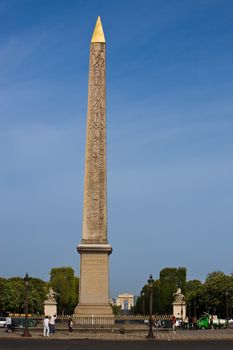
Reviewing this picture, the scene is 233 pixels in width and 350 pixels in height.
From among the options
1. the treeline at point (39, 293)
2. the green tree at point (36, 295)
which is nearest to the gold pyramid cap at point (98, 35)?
the treeline at point (39, 293)

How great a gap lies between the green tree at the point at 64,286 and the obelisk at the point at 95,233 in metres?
54.2

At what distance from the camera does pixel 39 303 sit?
301ft

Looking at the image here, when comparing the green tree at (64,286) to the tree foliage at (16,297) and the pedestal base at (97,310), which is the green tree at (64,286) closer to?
the tree foliage at (16,297)

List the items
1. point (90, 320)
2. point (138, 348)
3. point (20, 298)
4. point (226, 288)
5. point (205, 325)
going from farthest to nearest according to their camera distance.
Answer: point (20, 298) < point (226, 288) < point (205, 325) < point (90, 320) < point (138, 348)

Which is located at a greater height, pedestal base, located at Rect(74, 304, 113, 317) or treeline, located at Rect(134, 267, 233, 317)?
treeline, located at Rect(134, 267, 233, 317)

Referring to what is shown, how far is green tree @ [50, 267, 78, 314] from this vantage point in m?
90.4

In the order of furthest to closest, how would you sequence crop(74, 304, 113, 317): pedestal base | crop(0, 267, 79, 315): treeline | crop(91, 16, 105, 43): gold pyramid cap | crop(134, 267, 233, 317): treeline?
crop(0, 267, 79, 315): treeline → crop(134, 267, 233, 317): treeline → crop(91, 16, 105, 43): gold pyramid cap → crop(74, 304, 113, 317): pedestal base

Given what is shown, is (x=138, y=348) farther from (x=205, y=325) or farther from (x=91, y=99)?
(x=205, y=325)

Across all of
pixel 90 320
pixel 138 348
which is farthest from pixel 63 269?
pixel 138 348

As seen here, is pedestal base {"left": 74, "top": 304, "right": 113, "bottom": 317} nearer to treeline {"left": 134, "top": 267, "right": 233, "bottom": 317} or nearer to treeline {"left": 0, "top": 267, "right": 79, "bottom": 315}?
treeline {"left": 134, "top": 267, "right": 233, "bottom": 317}

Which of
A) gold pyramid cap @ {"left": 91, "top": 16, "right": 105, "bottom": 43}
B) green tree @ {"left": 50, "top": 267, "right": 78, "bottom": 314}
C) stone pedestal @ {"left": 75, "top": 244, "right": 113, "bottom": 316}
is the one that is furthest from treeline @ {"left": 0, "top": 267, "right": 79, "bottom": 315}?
gold pyramid cap @ {"left": 91, "top": 16, "right": 105, "bottom": 43}

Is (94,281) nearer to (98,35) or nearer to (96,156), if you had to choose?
(96,156)

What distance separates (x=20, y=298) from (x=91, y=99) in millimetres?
57553

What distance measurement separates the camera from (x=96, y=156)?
120ft
